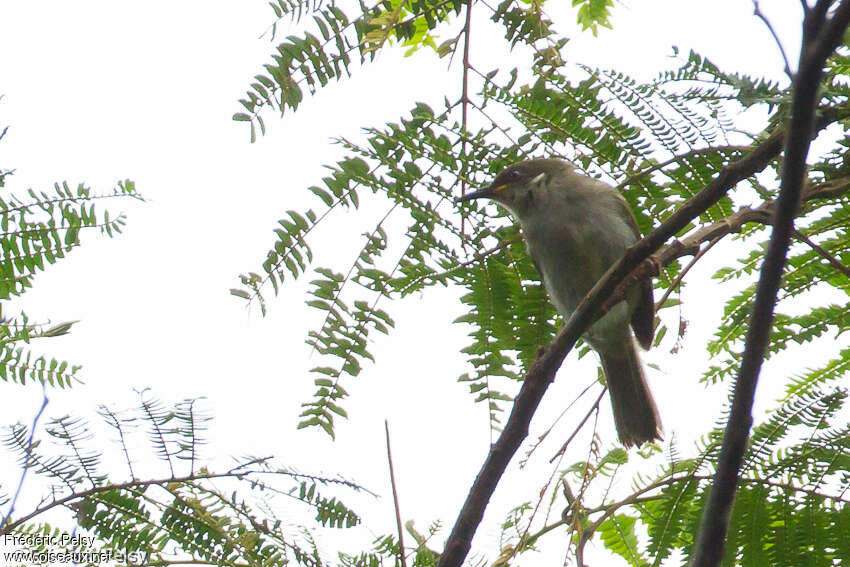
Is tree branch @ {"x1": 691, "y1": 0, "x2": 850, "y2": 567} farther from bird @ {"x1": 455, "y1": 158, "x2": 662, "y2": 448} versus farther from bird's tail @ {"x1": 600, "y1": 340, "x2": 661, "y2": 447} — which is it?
bird's tail @ {"x1": 600, "y1": 340, "x2": 661, "y2": 447}

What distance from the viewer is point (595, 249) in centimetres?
505

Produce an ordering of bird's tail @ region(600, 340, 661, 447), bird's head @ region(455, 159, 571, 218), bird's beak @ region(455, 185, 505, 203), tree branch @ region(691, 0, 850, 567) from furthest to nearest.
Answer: bird's tail @ region(600, 340, 661, 447) < bird's head @ region(455, 159, 571, 218) < bird's beak @ region(455, 185, 505, 203) < tree branch @ region(691, 0, 850, 567)

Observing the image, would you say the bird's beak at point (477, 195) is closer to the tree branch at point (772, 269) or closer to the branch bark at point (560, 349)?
the branch bark at point (560, 349)

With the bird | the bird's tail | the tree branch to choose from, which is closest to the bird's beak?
the bird

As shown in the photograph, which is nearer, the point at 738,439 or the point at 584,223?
the point at 738,439

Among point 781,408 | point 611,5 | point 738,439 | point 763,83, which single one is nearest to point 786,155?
point 738,439

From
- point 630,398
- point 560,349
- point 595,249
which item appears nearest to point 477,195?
point 595,249

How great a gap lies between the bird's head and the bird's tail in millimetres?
907

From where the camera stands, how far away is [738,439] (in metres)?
1.53

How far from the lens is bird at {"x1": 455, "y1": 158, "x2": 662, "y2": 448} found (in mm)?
4871

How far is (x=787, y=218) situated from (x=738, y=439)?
1.17 feet

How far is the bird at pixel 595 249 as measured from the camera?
4.87 m

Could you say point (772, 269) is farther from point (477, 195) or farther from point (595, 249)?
point (595, 249)

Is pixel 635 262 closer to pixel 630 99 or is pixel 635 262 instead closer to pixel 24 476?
pixel 630 99
